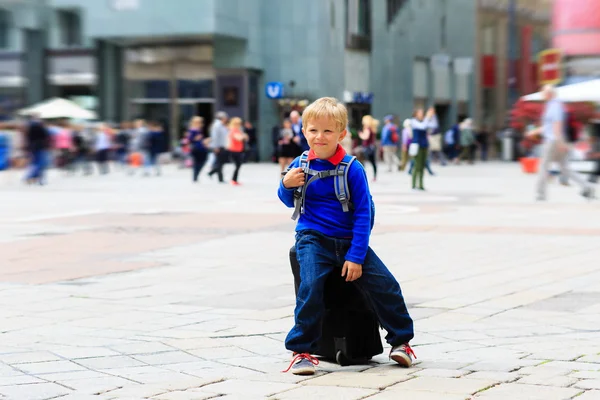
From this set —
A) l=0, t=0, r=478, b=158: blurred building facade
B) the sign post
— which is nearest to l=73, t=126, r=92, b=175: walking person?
l=0, t=0, r=478, b=158: blurred building facade

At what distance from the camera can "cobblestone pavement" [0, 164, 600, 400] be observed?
5141 millimetres

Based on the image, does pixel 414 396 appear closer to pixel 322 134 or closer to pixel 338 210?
pixel 338 210

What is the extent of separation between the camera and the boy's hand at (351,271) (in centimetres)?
538

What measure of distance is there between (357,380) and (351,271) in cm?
51

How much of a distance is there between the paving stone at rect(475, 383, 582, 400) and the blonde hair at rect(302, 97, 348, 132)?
137cm

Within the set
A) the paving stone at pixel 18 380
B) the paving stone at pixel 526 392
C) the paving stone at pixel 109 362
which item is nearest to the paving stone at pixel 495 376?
the paving stone at pixel 526 392

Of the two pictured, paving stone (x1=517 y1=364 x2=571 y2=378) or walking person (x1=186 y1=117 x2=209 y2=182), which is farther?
walking person (x1=186 y1=117 x2=209 y2=182)

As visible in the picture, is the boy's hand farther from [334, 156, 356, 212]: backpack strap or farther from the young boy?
[334, 156, 356, 212]: backpack strap

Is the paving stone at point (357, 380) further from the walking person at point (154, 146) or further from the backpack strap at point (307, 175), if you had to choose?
the walking person at point (154, 146)

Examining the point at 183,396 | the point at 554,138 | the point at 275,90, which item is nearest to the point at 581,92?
the point at 554,138

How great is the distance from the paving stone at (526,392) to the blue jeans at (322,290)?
2.38 feet

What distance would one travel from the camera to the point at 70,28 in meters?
44.5

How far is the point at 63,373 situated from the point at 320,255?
1.30m

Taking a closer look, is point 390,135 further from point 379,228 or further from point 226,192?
point 379,228
